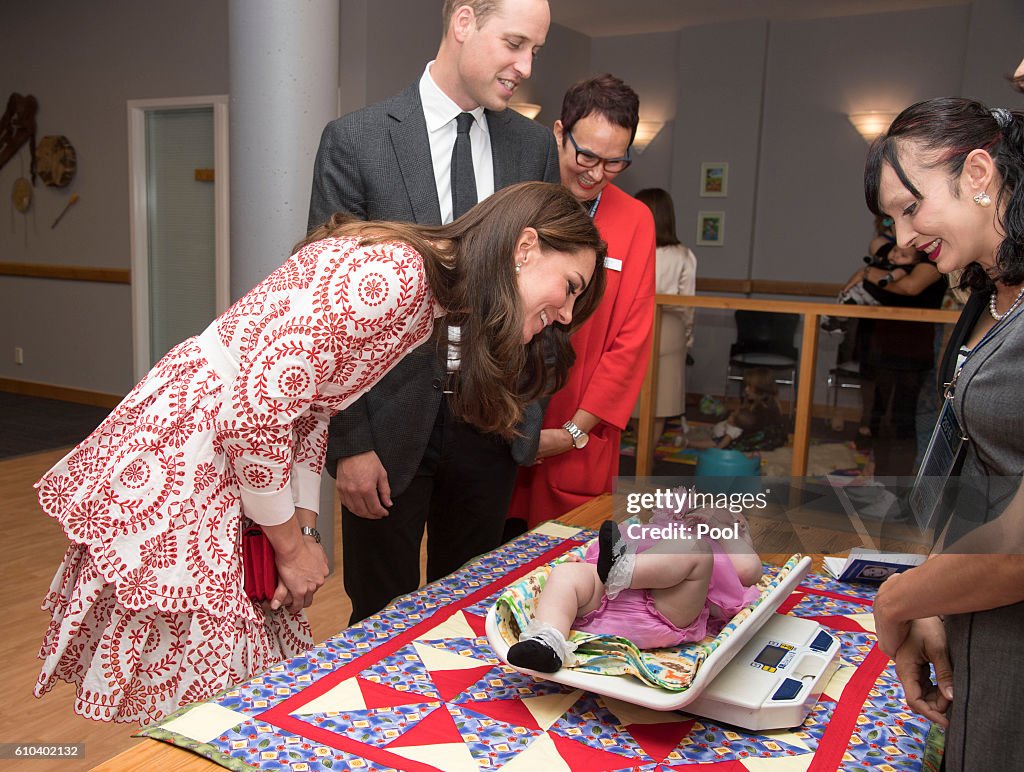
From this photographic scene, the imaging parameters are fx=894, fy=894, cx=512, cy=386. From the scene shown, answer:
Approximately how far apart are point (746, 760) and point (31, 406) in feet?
23.0

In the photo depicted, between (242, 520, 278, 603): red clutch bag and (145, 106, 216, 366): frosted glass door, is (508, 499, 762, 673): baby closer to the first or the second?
(242, 520, 278, 603): red clutch bag

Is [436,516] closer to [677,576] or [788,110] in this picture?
[677,576]

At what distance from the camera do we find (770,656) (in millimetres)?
1198

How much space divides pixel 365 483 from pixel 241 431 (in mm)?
513

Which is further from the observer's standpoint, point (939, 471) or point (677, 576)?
point (677, 576)

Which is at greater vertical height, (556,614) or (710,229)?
(710,229)

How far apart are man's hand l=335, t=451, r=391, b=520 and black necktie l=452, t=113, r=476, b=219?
0.56 meters

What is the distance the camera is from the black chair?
3.94 metres

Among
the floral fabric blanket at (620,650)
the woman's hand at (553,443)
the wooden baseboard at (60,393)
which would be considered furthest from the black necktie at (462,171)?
the wooden baseboard at (60,393)

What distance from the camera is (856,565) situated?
61.7 inches

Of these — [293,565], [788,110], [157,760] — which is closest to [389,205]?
[293,565]

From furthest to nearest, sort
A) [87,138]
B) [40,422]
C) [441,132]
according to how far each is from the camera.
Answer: [87,138], [40,422], [441,132]

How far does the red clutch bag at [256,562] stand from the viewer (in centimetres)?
139

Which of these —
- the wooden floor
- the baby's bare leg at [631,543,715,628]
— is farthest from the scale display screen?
the wooden floor
